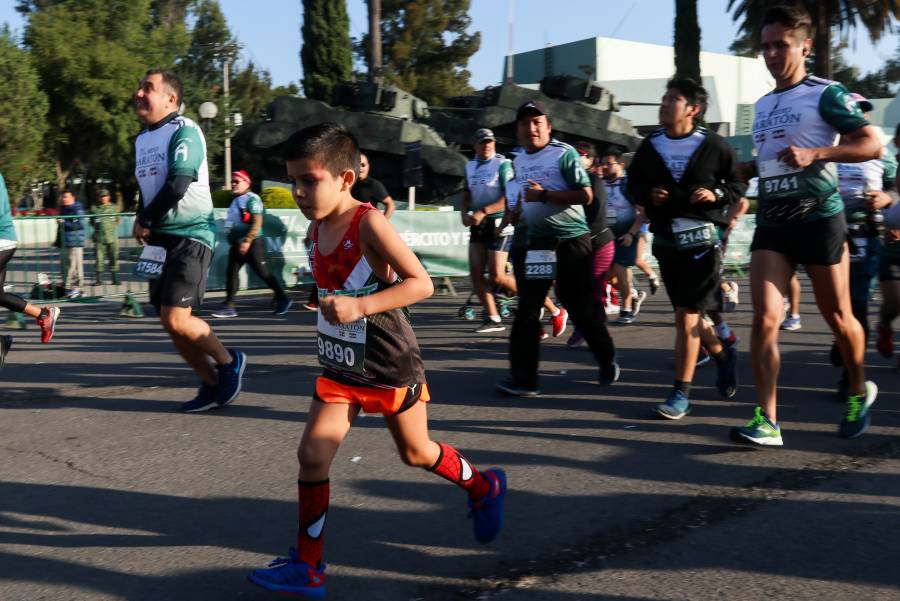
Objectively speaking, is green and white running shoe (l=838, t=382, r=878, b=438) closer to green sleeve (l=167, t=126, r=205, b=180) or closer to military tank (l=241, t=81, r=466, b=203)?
green sleeve (l=167, t=126, r=205, b=180)

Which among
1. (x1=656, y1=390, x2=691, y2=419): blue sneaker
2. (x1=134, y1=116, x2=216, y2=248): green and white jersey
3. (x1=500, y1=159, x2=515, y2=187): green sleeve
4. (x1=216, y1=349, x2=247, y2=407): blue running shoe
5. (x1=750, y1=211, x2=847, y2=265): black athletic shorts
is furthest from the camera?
(x1=500, y1=159, x2=515, y2=187): green sleeve

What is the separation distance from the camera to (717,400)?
6336 millimetres

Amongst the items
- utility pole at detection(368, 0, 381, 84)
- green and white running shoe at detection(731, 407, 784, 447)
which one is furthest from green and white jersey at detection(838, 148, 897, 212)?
utility pole at detection(368, 0, 381, 84)

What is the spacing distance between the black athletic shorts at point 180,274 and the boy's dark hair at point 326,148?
2.70m

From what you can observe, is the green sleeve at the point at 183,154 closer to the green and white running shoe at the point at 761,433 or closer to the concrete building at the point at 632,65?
the green and white running shoe at the point at 761,433

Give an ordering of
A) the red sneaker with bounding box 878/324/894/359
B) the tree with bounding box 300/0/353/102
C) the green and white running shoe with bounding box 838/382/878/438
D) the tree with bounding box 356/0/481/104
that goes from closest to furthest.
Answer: the green and white running shoe with bounding box 838/382/878/438, the red sneaker with bounding box 878/324/894/359, the tree with bounding box 300/0/353/102, the tree with bounding box 356/0/481/104

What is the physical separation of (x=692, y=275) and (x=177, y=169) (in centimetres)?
300

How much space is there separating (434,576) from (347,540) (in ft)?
1.62

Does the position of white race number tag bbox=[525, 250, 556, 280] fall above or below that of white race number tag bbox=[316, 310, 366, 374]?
above

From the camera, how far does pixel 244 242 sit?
40.4ft

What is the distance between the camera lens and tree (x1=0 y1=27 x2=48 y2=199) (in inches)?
1246

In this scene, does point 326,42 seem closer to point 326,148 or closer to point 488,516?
point 326,148

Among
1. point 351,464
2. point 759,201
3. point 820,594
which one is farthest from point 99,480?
point 759,201

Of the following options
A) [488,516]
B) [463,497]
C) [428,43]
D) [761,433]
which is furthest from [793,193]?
[428,43]
